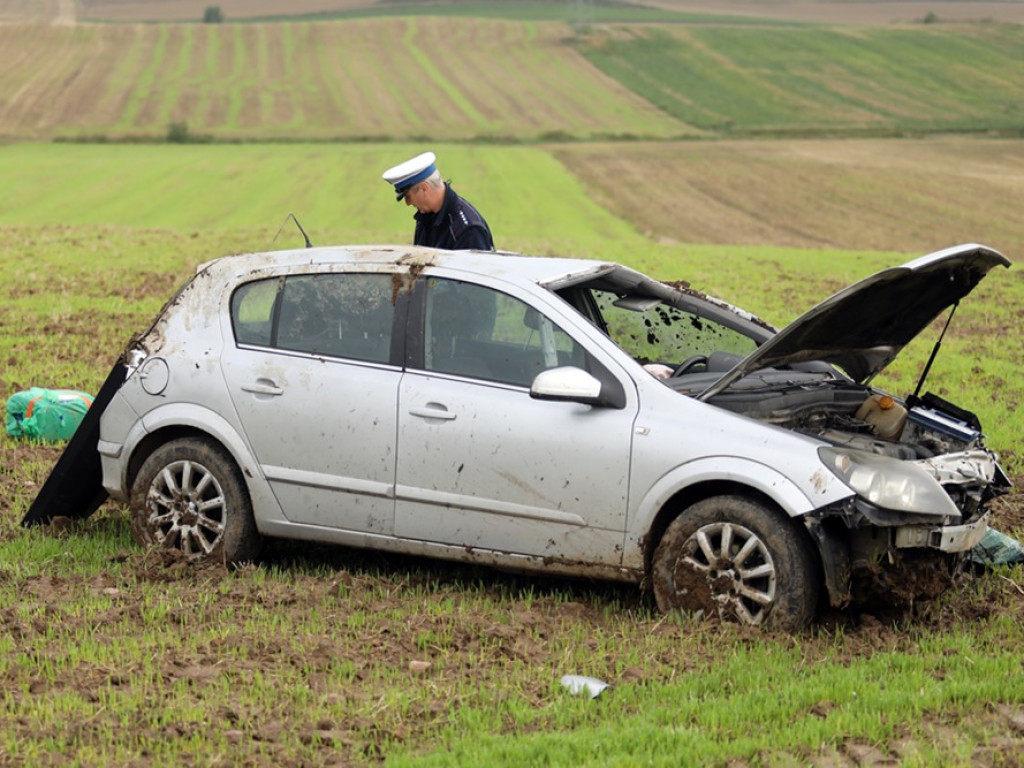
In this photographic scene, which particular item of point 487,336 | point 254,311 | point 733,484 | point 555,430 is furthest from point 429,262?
point 733,484

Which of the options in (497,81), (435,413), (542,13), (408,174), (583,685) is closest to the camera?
(583,685)

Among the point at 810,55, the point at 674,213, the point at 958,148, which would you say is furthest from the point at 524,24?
the point at 674,213

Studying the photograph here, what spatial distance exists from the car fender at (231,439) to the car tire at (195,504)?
8 cm

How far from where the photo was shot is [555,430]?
21.1 ft

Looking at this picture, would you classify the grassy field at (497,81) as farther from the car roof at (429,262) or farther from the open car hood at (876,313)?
the open car hood at (876,313)

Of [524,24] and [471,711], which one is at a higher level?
[524,24]

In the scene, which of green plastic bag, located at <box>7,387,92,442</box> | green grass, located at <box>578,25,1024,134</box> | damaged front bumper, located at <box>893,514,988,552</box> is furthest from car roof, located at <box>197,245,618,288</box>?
green grass, located at <box>578,25,1024,134</box>

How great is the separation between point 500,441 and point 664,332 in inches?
62.2

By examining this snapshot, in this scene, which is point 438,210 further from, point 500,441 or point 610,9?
point 610,9

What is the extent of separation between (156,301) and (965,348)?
928 centimetres

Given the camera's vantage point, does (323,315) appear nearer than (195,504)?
Yes

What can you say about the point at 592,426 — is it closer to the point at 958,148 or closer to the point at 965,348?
the point at 965,348

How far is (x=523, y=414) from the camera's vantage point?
6.52 meters

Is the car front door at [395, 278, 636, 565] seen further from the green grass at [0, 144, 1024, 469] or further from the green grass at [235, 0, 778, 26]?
the green grass at [235, 0, 778, 26]
